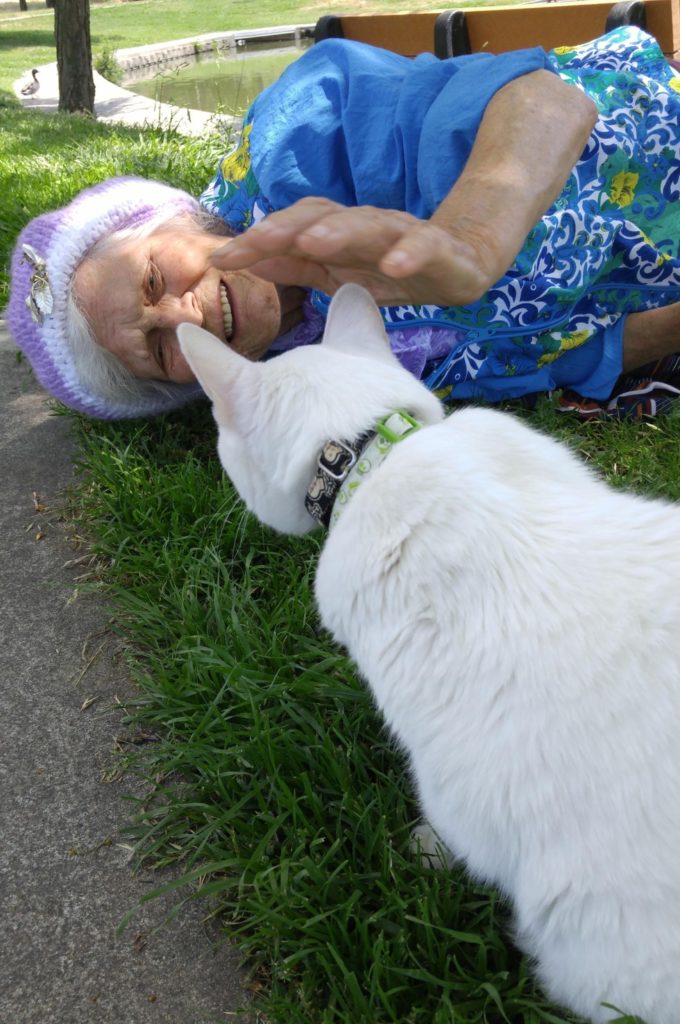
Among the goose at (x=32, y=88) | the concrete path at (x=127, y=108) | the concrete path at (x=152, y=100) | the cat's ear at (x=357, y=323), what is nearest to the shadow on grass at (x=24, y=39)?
the concrete path at (x=152, y=100)

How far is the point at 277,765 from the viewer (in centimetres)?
181

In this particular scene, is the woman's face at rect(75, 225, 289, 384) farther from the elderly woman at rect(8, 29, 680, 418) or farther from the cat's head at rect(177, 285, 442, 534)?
the cat's head at rect(177, 285, 442, 534)

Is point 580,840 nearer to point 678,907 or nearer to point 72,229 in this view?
point 678,907

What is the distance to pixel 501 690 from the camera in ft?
4.37

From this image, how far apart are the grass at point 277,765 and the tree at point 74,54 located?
6.02 m

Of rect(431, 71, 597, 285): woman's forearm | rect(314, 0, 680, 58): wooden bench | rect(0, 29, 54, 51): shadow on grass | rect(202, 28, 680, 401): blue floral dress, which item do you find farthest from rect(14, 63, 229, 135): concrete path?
rect(0, 29, 54, 51): shadow on grass

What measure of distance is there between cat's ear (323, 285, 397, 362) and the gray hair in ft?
3.86

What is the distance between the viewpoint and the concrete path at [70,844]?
5.11 ft

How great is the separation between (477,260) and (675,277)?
142 cm

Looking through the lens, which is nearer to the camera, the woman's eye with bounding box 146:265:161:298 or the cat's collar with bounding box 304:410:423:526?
the cat's collar with bounding box 304:410:423:526

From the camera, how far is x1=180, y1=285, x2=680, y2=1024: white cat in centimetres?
124

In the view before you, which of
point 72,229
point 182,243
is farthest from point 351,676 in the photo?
point 72,229

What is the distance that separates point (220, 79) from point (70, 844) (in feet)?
35.6

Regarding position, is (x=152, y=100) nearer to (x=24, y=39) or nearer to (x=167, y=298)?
(x=167, y=298)
